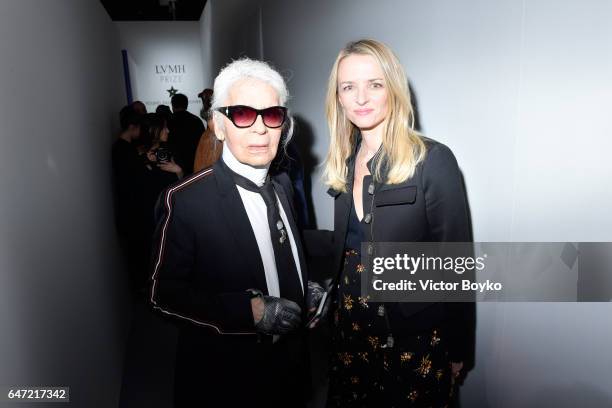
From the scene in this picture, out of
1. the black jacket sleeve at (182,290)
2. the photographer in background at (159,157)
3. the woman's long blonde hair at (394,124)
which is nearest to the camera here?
the black jacket sleeve at (182,290)

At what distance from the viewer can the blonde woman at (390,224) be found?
1.78 metres

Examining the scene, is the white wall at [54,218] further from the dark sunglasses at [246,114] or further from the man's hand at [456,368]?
the man's hand at [456,368]

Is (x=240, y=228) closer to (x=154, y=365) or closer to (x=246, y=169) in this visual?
(x=246, y=169)

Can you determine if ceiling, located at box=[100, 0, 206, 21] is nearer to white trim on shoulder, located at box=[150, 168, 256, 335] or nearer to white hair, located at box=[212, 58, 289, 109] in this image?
white hair, located at box=[212, 58, 289, 109]

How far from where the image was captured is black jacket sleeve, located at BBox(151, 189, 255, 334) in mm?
1563

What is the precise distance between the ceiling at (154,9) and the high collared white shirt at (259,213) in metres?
9.21

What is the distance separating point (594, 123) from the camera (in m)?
1.40

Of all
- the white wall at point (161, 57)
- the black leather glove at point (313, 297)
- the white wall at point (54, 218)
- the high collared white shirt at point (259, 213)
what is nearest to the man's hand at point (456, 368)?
the black leather glove at point (313, 297)

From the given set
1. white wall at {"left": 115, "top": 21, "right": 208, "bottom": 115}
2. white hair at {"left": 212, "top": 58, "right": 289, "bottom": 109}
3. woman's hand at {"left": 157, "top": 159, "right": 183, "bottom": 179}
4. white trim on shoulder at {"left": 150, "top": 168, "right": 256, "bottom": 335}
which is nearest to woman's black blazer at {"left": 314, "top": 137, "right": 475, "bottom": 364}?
white hair at {"left": 212, "top": 58, "right": 289, "bottom": 109}

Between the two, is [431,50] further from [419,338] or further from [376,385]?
[376,385]

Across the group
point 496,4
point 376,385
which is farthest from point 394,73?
point 376,385

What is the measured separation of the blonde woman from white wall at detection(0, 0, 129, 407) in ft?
4.14

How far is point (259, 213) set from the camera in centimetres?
170

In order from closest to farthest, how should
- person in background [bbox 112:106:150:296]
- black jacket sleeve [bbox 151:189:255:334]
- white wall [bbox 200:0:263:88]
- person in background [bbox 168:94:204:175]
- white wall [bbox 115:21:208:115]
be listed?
black jacket sleeve [bbox 151:189:255:334], person in background [bbox 112:106:150:296], white wall [bbox 200:0:263:88], person in background [bbox 168:94:204:175], white wall [bbox 115:21:208:115]
